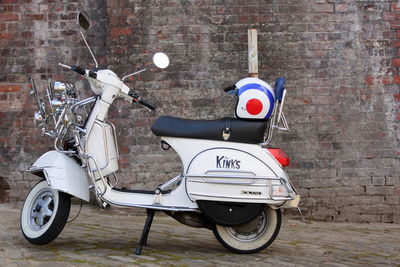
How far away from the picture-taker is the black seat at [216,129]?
14.4 feet

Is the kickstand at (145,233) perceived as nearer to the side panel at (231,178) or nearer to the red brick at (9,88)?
the side panel at (231,178)

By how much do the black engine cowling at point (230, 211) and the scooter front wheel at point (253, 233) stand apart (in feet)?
0.33

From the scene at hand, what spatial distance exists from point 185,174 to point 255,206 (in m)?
0.53

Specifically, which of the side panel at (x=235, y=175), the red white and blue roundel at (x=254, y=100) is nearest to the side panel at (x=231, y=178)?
the side panel at (x=235, y=175)

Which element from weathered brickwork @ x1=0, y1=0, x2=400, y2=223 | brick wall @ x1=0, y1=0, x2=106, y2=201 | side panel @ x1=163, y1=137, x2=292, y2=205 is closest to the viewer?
side panel @ x1=163, y1=137, x2=292, y2=205

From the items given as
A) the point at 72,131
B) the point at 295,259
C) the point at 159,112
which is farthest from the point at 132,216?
the point at 295,259

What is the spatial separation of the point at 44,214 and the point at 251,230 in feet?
4.81

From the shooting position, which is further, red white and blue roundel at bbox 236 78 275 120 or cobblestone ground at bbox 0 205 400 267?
red white and blue roundel at bbox 236 78 275 120

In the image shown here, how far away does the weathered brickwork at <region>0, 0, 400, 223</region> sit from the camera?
6.38 m

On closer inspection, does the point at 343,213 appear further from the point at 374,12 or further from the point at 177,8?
the point at 177,8

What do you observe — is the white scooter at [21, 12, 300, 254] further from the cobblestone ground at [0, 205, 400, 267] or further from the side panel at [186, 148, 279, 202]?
the cobblestone ground at [0, 205, 400, 267]

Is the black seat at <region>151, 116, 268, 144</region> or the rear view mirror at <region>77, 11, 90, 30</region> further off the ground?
the rear view mirror at <region>77, 11, 90, 30</region>

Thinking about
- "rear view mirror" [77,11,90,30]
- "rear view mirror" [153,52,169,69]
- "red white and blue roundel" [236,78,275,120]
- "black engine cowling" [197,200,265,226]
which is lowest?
"black engine cowling" [197,200,265,226]

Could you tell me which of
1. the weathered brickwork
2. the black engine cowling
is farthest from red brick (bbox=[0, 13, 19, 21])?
the black engine cowling
